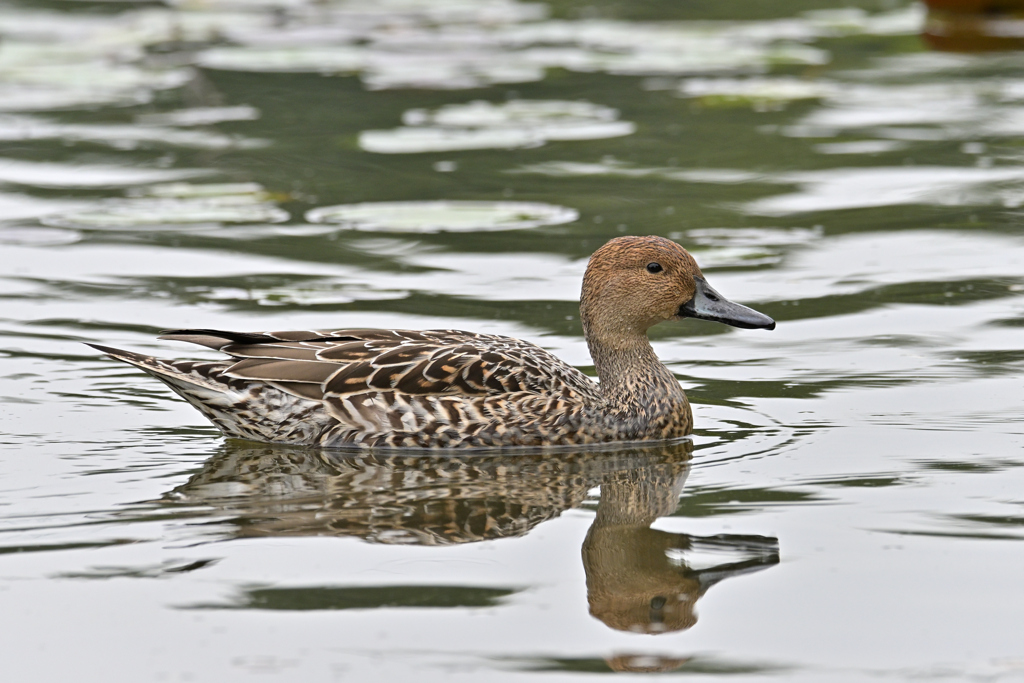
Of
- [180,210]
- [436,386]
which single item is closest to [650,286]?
[436,386]

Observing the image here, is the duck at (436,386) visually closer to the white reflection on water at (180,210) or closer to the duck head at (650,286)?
the duck head at (650,286)

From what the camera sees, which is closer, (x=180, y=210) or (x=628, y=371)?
(x=628, y=371)

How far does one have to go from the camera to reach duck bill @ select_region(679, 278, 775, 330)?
293 inches

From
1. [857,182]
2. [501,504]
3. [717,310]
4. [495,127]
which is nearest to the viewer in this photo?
[501,504]

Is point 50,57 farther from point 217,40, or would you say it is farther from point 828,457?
point 828,457

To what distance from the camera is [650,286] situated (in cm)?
757

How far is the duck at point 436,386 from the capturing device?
23.8 feet

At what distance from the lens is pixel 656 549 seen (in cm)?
565

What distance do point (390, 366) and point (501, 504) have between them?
1.36 meters

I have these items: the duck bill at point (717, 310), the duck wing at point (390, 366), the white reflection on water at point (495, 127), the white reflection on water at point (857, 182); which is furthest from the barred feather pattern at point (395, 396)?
the white reflection on water at point (495, 127)

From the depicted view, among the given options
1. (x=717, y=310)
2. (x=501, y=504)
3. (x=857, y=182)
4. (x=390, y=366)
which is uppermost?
(x=857, y=182)

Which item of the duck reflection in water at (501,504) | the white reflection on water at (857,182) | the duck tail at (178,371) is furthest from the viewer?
the white reflection on water at (857,182)

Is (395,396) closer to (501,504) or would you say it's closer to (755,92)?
(501,504)

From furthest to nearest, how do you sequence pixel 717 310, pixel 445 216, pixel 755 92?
pixel 755 92, pixel 445 216, pixel 717 310
